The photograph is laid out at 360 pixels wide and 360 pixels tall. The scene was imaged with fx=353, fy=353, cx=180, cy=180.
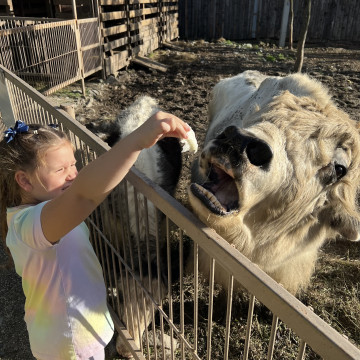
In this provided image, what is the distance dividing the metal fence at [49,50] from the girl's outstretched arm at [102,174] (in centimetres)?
600

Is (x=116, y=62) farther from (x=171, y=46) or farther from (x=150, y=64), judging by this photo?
(x=171, y=46)

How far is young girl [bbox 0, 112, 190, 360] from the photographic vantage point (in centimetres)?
152

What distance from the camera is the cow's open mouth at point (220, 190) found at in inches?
67.7

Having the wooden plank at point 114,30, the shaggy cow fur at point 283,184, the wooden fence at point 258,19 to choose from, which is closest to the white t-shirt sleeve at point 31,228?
the shaggy cow fur at point 283,184

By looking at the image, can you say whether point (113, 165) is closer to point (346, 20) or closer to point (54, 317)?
point (54, 317)

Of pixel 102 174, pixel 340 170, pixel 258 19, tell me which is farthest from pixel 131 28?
pixel 102 174

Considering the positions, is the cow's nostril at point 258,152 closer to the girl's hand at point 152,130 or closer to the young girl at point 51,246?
the young girl at point 51,246

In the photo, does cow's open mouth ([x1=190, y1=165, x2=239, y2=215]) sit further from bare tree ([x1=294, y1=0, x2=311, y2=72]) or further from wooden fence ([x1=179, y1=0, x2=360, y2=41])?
wooden fence ([x1=179, y1=0, x2=360, y2=41])

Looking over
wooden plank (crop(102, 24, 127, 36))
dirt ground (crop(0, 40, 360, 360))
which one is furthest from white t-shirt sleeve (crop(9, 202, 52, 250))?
wooden plank (crop(102, 24, 127, 36))

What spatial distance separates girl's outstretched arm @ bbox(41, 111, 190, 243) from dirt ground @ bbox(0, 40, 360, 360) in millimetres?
1948

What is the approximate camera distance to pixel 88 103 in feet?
26.0

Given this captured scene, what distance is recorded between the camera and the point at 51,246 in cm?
158

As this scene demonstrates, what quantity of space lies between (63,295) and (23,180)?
63 centimetres

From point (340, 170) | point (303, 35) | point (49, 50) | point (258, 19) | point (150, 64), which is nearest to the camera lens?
point (340, 170)
